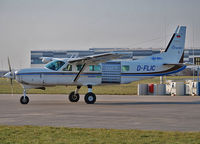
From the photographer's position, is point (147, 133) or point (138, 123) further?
point (138, 123)

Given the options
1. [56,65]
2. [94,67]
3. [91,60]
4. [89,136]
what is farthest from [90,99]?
[89,136]

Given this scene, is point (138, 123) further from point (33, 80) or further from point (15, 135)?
point (33, 80)

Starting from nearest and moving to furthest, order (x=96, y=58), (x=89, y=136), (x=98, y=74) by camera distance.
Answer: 1. (x=89, y=136)
2. (x=96, y=58)
3. (x=98, y=74)

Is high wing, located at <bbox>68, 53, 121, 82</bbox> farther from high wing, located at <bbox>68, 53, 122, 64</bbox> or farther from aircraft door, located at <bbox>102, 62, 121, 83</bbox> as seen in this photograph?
aircraft door, located at <bbox>102, 62, 121, 83</bbox>

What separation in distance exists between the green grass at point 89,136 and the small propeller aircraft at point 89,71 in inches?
424

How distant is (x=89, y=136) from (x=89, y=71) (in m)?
13.0

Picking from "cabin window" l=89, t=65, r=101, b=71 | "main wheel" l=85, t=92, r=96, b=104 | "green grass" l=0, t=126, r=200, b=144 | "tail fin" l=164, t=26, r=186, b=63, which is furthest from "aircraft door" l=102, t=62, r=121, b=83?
"green grass" l=0, t=126, r=200, b=144

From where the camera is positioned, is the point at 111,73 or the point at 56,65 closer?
the point at 56,65

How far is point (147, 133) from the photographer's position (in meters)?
10.8

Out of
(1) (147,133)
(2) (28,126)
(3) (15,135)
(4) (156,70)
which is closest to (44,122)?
(2) (28,126)

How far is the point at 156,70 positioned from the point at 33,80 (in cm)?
821

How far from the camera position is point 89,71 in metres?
23.3

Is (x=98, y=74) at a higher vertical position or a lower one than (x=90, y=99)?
higher

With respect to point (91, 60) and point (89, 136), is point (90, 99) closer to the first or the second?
point (91, 60)
